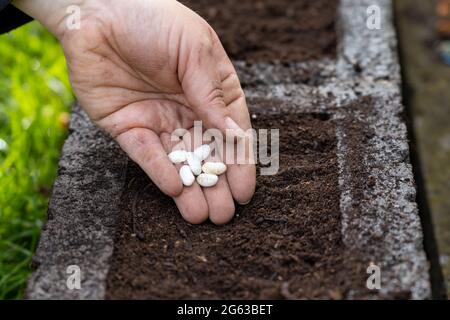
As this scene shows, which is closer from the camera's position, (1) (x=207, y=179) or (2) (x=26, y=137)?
(1) (x=207, y=179)

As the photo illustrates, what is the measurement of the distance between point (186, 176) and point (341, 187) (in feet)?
1.45

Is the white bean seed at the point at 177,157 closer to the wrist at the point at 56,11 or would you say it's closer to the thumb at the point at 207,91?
the thumb at the point at 207,91

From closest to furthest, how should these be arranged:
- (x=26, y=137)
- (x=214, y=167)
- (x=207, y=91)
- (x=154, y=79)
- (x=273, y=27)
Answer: (x=207, y=91) → (x=214, y=167) → (x=154, y=79) → (x=26, y=137) → (x=273, y=27)

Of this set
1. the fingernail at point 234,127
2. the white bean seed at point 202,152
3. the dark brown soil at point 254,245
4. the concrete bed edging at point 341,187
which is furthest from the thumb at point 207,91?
the concrete bed edging at point 341,187

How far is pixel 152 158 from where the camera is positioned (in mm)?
2000

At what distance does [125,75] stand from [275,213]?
23.7 inches

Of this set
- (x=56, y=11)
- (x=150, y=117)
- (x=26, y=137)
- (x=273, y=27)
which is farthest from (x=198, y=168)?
(x=273, y=27)

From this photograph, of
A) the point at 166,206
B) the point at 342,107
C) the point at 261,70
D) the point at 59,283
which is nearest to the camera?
the point at 59,283

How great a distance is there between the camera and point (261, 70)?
8.68 feet

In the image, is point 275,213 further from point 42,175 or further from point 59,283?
point 42,175

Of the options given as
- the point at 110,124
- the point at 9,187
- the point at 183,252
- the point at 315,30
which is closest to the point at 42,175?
the point at 9,187

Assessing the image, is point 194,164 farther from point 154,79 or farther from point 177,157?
point 154,79

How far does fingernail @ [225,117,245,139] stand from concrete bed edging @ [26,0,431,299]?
34 cm

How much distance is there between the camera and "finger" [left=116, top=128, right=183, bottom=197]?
6.52 feet
